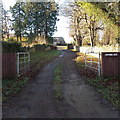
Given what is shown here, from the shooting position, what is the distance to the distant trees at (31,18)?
26.9m

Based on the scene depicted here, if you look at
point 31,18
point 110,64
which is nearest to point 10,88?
point 110,64

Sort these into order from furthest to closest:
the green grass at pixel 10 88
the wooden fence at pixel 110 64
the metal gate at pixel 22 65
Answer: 1. the metal gate at pixel 22 65
2. the wooden fence at pixel 110 64
3. the green grass at pixel 10 88

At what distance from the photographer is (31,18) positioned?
2778 centimetres

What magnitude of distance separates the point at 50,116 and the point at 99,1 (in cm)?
822

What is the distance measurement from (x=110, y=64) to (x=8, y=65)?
5599 millimetres

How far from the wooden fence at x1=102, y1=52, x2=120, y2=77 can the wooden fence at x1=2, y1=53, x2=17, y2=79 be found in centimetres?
492

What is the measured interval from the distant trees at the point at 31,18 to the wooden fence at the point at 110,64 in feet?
71.4

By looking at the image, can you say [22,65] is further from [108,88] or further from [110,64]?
[108,88]

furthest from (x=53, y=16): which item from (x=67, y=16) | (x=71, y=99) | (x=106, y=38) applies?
(x=71, y=99)

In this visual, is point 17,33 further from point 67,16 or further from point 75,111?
point 75,111

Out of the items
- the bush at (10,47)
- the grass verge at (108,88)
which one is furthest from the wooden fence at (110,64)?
the bush at (10,47)

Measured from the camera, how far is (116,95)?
445 centimetres

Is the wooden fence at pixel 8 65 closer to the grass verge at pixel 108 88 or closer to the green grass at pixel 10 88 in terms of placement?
the green grass at pixel 10 88

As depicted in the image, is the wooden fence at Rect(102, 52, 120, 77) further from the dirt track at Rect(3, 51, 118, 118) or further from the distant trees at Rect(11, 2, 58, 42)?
the distant trees at Rect(11, 2, 58, 42)
